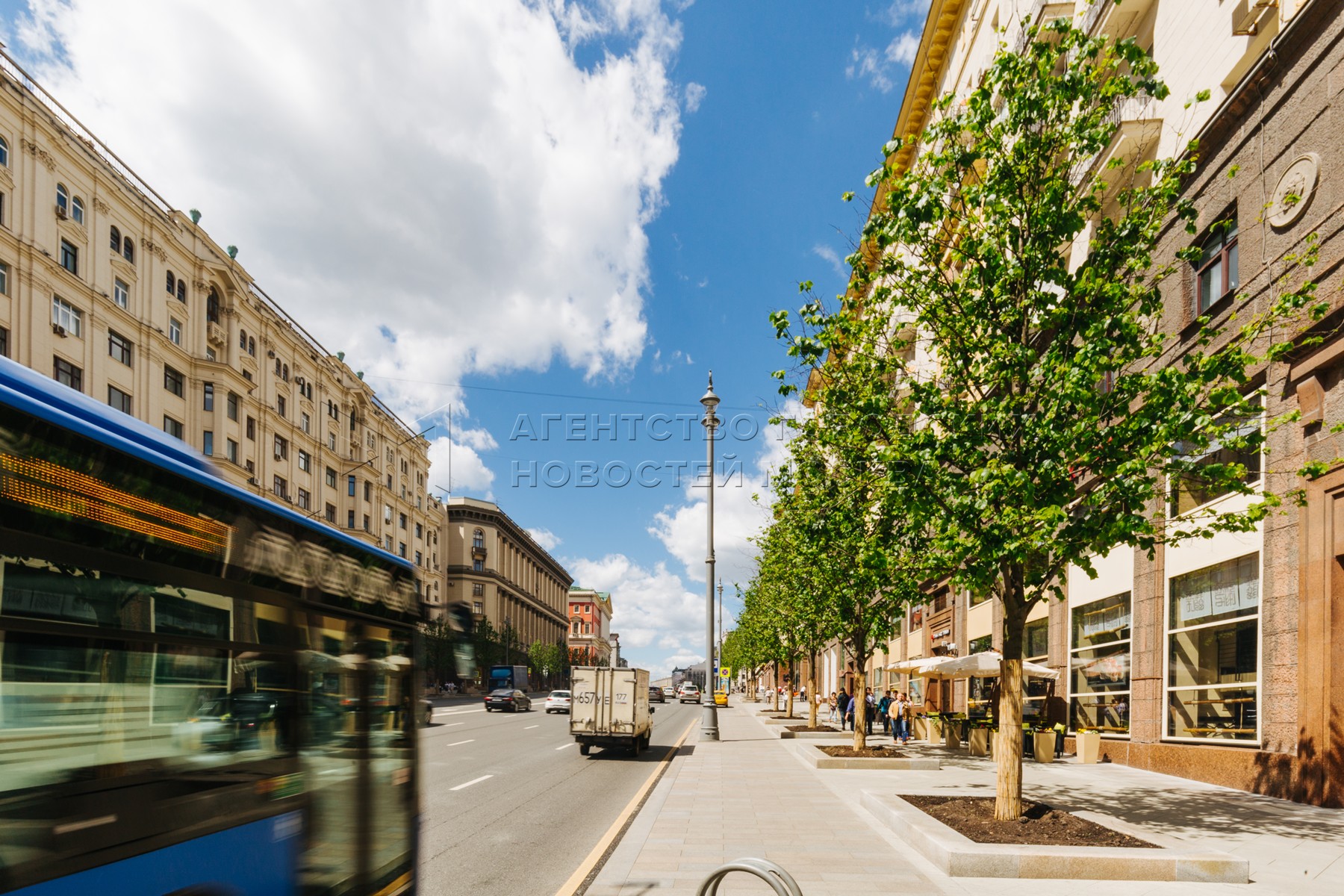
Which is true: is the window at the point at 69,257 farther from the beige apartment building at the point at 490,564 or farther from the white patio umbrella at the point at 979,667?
the beige apartment building at the point at 490,564

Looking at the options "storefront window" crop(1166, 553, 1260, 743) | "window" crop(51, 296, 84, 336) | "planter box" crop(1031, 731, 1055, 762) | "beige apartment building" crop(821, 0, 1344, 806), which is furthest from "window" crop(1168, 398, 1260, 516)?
"window" crop(51, 296, 84, 336)

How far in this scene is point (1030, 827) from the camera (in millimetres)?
9906

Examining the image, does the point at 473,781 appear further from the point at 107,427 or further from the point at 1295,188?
the point at 1295,188

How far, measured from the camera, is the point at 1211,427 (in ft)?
32.1

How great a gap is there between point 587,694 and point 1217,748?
13.6 m

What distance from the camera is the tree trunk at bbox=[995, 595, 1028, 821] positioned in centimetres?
1023

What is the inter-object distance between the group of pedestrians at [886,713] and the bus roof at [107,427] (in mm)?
17590

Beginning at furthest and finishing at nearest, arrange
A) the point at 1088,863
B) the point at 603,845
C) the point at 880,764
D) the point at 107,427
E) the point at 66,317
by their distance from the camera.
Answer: the point at 66,317 → the point at 880,764 → the point at 603,845 → the point at 1088,863 → the point at 107,427

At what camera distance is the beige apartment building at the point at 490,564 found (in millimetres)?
103812

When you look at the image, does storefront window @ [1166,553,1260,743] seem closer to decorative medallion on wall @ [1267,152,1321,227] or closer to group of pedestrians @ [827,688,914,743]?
decorative medallion on wall @ [1267,152,1321,227]

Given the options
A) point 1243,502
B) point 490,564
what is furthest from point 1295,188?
point 490,564

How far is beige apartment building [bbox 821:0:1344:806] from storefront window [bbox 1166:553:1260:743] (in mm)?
38

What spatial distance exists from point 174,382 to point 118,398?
4868 mm

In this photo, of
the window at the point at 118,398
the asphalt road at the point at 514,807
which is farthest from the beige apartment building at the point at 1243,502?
the window at the point at 118,398
